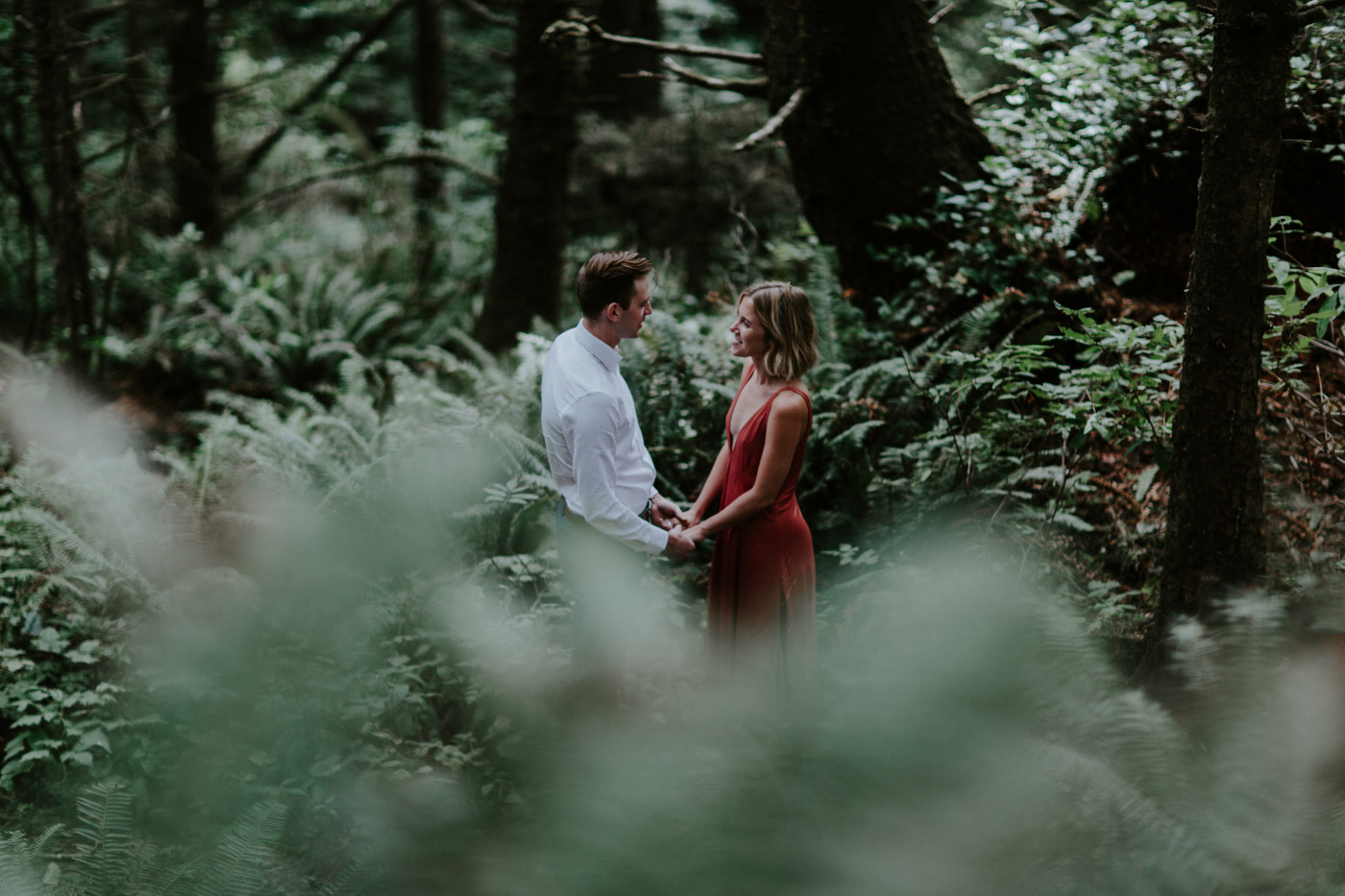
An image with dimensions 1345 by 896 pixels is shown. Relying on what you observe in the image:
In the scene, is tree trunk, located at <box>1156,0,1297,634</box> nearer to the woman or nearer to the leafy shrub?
the woman

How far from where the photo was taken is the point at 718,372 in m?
5.08

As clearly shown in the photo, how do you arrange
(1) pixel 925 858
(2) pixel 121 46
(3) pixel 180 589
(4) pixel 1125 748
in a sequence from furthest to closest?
(2) pixel 121 46
(3) pixel 180 589
(4) pixel 1125 748
(1) pixel 925 858

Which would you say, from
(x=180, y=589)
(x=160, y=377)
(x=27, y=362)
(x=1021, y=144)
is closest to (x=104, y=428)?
(x=27, y=362)

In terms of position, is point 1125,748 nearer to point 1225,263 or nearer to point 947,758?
point 947,758

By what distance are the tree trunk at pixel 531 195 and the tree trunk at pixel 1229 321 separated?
215 inches

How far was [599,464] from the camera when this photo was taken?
2.68 metres

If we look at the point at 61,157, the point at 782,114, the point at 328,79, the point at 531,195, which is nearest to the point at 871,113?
the point at 782,114

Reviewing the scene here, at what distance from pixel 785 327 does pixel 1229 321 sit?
130cm

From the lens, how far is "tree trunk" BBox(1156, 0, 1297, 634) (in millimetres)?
2512

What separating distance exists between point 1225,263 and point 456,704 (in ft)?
10.3

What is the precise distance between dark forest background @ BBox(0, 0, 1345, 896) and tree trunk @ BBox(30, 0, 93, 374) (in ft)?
0.09

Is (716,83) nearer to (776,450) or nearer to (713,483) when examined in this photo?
(713,483)

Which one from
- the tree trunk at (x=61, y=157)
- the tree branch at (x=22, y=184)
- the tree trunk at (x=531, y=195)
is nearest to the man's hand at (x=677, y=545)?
the tree trunk at (x=531, y=195)

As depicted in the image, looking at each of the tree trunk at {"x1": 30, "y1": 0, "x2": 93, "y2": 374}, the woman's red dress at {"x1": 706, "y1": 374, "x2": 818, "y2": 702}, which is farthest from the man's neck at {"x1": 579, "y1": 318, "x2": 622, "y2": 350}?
the tree trunk at {"x1": 30, "y1": 0, "x2": 93, "y2": 374}
